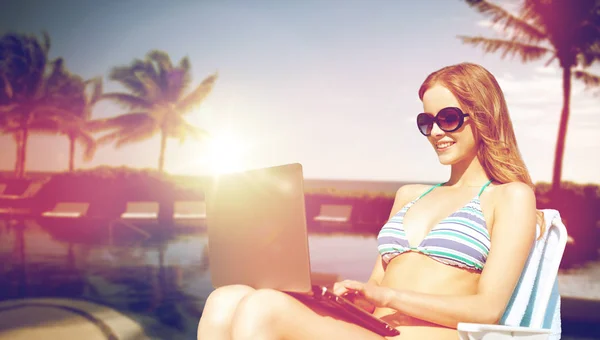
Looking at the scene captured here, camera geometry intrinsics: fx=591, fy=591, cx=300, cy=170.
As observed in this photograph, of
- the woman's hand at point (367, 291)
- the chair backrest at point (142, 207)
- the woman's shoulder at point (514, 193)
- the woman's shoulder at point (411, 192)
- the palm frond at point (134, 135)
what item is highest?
the woman's shoulder at point (514, 193)

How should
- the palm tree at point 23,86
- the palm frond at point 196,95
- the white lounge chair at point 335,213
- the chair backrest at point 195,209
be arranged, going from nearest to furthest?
the white lounge chair at point 335,213, the chair backrest at point 195,209, the palm tree at point 23,86, the palm frond at point 196,95

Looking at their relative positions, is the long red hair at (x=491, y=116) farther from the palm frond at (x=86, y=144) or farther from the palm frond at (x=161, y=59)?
the palm frond at (x=86, y=144)

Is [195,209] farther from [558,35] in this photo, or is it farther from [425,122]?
[425,122]

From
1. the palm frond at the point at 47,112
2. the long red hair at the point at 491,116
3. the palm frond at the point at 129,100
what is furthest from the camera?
the palm frond at the point at 47,112

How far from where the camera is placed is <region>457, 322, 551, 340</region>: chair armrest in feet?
5.38

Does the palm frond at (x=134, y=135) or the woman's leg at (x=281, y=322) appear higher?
the woman's leg at (x=281, y=322)

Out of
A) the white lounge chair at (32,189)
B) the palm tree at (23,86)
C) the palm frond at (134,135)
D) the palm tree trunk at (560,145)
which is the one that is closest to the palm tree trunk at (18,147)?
the palm tree at (23,86)

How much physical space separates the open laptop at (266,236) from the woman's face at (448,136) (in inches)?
28.6

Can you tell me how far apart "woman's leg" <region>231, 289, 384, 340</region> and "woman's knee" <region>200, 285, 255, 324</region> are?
0.15 meters

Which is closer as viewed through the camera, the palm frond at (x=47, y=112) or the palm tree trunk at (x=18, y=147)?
the palm tree trunk at (x=18, y=147)

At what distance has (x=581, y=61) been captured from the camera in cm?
2164

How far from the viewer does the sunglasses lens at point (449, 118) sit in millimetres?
2113

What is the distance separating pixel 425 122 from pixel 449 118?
109mm

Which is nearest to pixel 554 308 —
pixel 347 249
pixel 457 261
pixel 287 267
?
pixel 457 261
